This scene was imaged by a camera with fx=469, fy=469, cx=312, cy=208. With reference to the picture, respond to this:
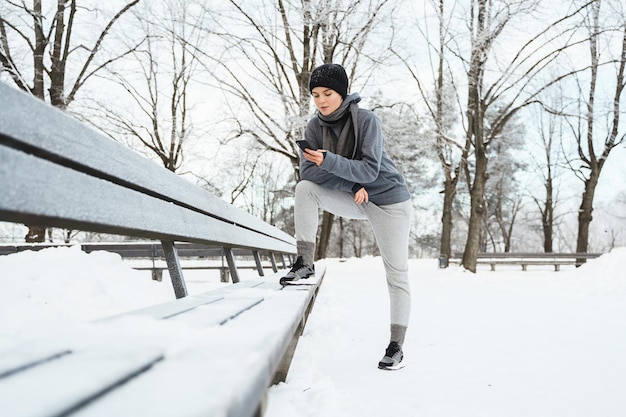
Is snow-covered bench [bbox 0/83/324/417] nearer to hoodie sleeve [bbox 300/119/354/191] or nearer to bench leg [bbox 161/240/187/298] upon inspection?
bench leg [bbox 161/240/187/298]

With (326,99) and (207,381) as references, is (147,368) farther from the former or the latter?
(326,99)

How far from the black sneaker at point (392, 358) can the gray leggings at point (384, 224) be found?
0.52 feet

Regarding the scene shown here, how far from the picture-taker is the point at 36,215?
3.39 ft

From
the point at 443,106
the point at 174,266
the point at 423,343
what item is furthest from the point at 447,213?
the point at 174,266

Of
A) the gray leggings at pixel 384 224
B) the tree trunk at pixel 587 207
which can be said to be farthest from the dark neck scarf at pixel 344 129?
the tree trunk at pixel 587 207

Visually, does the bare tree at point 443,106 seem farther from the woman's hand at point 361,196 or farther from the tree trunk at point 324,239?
the woman's hand at point 361,196

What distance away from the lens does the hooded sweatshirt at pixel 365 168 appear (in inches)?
106

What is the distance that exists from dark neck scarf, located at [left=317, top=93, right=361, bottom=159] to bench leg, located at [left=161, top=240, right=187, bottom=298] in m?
1.12

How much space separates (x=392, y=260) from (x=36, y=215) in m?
2.16

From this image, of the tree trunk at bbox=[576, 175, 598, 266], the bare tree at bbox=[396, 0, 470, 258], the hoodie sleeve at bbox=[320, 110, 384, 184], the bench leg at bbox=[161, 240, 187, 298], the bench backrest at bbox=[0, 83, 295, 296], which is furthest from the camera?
the tree trunk at bbox=[576, 175, 598, 266]

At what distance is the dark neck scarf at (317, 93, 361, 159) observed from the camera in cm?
282

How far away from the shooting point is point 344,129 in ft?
9.42

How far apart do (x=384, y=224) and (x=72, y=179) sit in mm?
1956

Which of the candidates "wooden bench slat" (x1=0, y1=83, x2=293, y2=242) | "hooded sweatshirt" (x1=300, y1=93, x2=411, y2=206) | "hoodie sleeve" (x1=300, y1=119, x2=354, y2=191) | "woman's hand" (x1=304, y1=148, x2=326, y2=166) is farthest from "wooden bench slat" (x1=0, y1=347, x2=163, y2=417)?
"hoodie sleeve" (x1=300, y1=119, x2=354, y2=191)
